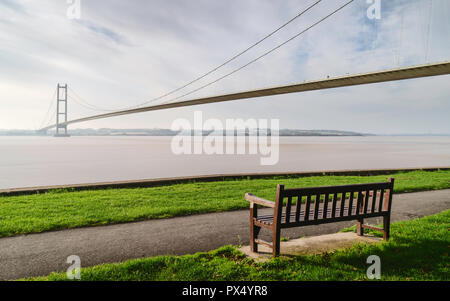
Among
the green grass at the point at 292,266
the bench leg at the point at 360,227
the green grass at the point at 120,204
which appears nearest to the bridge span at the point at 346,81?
the green grass at the point at 120,204

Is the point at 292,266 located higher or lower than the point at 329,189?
lower

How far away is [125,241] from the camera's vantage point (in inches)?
157

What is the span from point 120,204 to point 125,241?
207 centimetres

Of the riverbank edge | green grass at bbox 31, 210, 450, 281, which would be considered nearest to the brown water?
the riverbank edge

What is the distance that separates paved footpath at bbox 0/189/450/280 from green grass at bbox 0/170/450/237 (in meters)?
0.31

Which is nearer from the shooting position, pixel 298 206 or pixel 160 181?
pixel 298 206

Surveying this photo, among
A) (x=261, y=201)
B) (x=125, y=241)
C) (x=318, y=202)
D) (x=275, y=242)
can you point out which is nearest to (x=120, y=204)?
(x=125, y=241)

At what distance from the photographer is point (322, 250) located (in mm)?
3572

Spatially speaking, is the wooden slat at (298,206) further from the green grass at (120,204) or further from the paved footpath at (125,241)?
the green grass at (120,204)

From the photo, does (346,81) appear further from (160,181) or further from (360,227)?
(360,227)

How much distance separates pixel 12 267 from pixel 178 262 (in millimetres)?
A: 1599

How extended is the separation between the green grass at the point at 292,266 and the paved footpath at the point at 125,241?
0.37 metres
